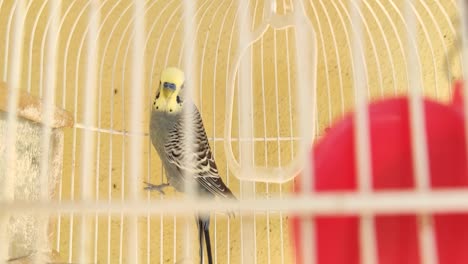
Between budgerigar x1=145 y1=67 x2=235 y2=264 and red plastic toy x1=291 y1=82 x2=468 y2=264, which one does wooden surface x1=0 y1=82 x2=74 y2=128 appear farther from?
red plastic toy x1=291 y1=82 x2=468 y2=264

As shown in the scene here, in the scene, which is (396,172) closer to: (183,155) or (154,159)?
(183,155)

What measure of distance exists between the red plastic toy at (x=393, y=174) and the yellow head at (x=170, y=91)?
645 mm

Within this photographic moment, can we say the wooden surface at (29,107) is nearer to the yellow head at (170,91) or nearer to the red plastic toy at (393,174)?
the yellow head at (170,91)

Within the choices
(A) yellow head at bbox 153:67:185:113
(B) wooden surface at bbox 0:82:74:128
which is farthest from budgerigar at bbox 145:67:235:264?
(B) wooden surface at bbox 0:82:74:128

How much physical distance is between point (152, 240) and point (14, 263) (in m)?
0.59

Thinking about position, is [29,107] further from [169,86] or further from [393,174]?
[393,174]

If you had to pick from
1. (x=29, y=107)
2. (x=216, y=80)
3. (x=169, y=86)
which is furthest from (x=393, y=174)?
(x=216, y=80)

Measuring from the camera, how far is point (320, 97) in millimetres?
1262

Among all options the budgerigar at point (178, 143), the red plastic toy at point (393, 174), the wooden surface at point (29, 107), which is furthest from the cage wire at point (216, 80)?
the red plastic toy at point (393, 174)

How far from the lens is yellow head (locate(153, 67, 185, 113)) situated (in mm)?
957

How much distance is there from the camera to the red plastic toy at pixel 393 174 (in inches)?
12.1

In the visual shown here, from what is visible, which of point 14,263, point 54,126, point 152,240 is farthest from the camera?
point 152,240

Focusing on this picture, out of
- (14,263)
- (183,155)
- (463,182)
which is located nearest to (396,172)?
(463,182)

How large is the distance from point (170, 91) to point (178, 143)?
4.1 inches
